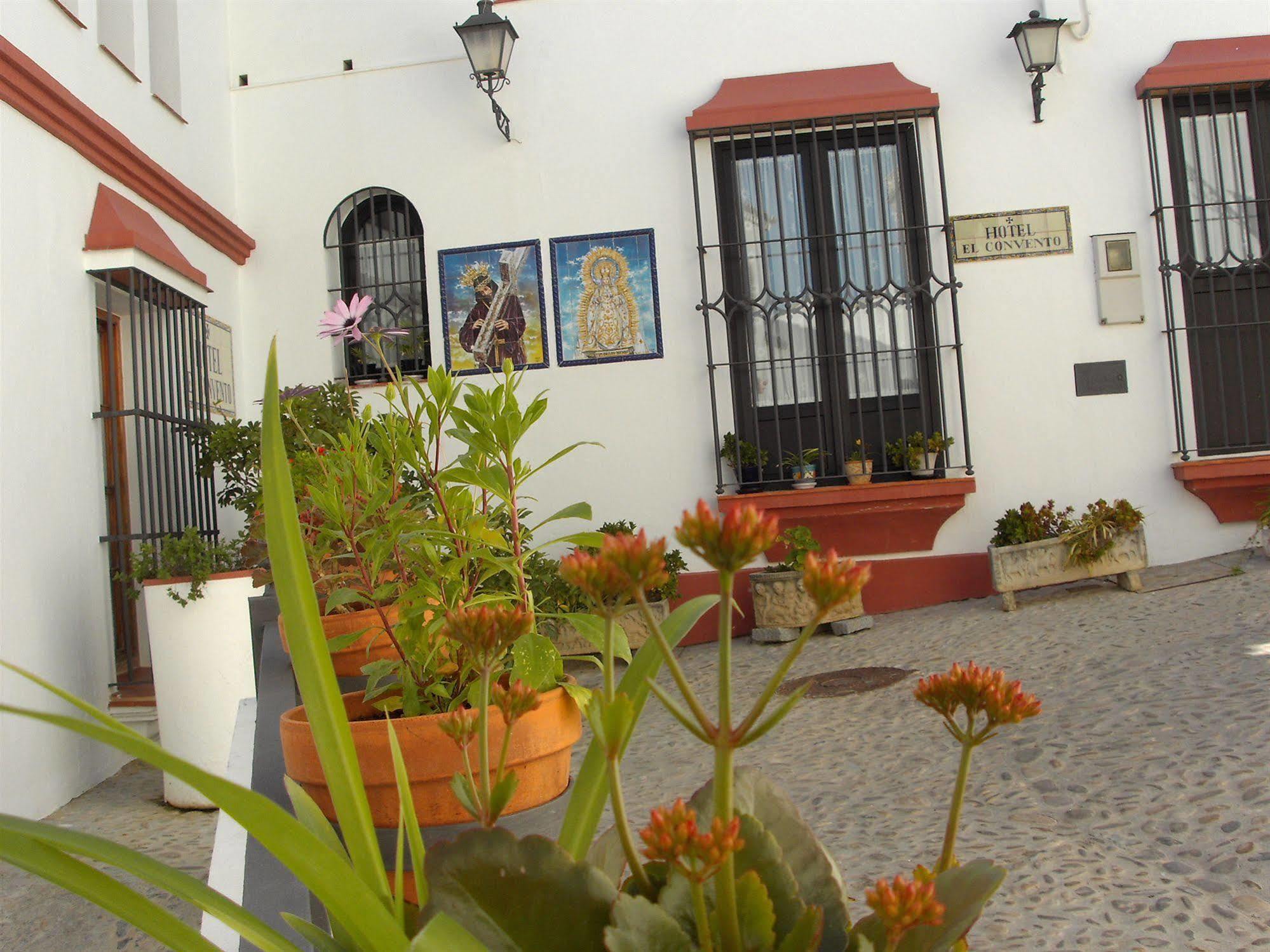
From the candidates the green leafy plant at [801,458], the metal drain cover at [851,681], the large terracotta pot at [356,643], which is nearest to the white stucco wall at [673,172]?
the green leafy plant at [801,458]

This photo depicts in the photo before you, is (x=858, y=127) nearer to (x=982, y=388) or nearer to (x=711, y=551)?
(x=982, y=388)

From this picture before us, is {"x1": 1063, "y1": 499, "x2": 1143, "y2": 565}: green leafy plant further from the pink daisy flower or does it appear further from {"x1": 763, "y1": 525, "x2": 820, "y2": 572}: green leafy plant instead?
the pink daisy flower

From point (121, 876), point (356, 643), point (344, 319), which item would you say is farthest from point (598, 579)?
point (121, 876)

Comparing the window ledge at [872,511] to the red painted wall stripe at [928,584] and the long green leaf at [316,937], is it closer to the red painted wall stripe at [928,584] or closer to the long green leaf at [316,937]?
the red painted wall stripe at [928,584]

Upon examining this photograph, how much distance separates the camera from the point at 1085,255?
644 centimetres

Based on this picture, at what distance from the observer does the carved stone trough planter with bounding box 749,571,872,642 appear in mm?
5961

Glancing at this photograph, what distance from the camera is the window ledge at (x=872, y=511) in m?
6.16

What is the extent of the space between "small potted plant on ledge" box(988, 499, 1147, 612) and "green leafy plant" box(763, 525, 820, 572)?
1049 millimetres

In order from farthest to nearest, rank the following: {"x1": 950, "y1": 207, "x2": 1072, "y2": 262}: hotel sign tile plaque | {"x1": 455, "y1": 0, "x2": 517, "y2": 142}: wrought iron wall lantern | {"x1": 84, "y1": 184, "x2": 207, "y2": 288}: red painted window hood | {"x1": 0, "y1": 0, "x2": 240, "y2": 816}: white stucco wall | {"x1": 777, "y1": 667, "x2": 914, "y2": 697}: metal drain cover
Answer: {"x1": 950, "y1": 207, "x2": 1072, "y2": 262}: hotel sign tile plaque
{"x1": 455, "y1": 0, "x2": 517, "y2": 142}: wrought iron wall lantern
{"x1": 84, "y1": 184, "x2": 207, "y2": 288}: red painted window hood
{"x1": 777, "y1": 667, "x2": 914, "y2": 697}: metal drain cover
{"x1": 0, "y1": 0, "x2": 240, "y2": 816}: white stucco wall

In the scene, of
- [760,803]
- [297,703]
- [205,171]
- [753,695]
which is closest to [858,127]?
[753,695]

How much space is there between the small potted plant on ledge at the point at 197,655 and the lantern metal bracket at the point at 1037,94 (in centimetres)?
532

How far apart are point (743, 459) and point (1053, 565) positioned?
189cm

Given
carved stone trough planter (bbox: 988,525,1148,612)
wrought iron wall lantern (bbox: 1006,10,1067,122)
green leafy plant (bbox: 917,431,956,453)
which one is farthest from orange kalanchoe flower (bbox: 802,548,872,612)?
wrought iron wall lantern (bbox: 1006,10,1067,122)

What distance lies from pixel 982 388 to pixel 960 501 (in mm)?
745
